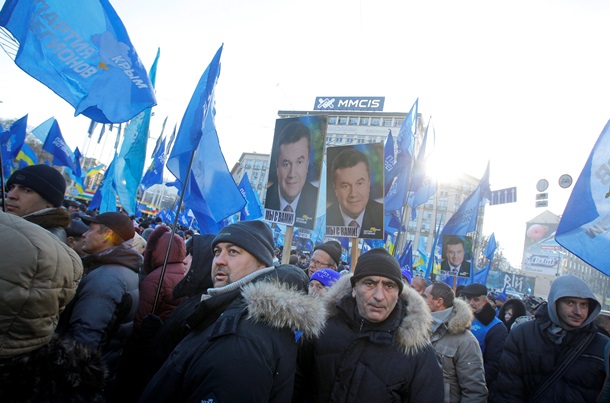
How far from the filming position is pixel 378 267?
7.65 ft

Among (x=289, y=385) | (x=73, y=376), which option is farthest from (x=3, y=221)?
(x=289, y=385)

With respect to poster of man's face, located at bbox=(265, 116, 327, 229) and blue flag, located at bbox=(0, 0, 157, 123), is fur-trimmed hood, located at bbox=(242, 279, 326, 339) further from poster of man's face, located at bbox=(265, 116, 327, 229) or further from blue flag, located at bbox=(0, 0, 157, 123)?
poster of man's face, located at bbox=(265, 116, 327, 229)

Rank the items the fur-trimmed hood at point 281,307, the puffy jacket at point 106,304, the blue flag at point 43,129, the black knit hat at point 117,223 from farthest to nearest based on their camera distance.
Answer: the blue flag at point 43,129
the black knit hat at point 117,223
the puffy jacket at point 106,304
the fur-trimmed hood at point 281,307

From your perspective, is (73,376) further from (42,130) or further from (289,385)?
(42,130)

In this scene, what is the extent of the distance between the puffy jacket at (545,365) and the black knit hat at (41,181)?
14.2ft

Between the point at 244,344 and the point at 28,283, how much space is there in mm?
859

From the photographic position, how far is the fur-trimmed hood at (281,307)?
1.50 metres

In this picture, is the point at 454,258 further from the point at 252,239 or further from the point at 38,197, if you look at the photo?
the point at 38,197

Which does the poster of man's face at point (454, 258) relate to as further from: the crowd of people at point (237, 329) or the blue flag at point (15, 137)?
the blue flag at point (15, 137)

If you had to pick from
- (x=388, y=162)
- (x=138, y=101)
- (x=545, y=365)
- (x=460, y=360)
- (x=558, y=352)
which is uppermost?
(x=388, y=162)

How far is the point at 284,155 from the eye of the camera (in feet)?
18.0

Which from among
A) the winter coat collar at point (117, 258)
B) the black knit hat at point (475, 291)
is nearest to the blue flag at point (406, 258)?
the black knit hat at point (475, 291)

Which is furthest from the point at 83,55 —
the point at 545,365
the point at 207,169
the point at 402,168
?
the point at 402,168

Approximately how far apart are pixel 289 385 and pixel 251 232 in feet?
2.97
